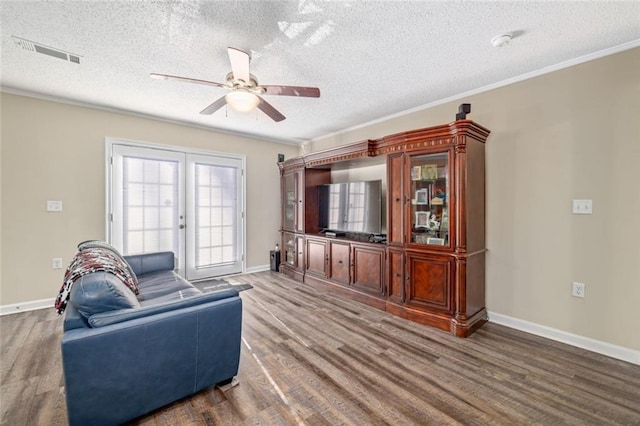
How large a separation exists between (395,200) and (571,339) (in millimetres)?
Result: 2116

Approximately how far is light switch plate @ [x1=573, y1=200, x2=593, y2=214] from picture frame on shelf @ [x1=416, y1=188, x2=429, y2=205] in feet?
4.28

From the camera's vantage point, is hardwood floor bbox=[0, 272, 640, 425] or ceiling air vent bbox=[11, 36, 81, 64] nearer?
hardwood floor bbox=[0, 272, 640, 425]

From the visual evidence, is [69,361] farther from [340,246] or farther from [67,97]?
[67,97]

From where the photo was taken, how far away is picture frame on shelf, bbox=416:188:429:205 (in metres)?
3.13

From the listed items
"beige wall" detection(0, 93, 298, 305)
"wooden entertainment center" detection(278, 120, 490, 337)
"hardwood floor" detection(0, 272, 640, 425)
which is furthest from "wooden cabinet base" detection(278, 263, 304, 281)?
"beige wall" detection(0, 93, 298, 305)

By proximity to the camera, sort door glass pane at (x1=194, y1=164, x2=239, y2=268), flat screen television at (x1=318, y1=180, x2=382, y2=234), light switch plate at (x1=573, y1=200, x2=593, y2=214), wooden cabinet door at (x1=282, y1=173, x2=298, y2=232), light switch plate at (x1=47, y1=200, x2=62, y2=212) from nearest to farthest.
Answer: light switch plate at (x1=573, y1=200, x2=593, y2=214)
light switch plate at (x1=47, y1=200, x2=62, y2=212)
flat screen television at (x1=318, y1=180, x2=382, y2=234)
door glass pane at (x1=194, y1=164, x2=239, y2=268)
wooden cabinet door at (x1=282, y1=173, x2=298, y2=232)

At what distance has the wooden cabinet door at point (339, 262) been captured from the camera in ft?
12.8

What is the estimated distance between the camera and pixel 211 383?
1.89m

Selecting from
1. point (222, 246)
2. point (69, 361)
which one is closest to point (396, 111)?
point (222, 246)

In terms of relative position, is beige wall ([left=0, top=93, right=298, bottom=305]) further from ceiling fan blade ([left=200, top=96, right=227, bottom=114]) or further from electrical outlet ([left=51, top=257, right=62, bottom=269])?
ceiling fan blade ([left=200, top=96, right=227, bottom=114])

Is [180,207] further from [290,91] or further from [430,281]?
[430,281]

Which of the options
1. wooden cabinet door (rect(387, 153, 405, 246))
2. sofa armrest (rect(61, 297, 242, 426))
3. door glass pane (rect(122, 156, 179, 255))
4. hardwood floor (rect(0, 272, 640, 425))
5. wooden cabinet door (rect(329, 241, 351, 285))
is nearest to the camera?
sofa armrest (rect(61, 297, 242, 426))

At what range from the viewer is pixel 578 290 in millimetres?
2539

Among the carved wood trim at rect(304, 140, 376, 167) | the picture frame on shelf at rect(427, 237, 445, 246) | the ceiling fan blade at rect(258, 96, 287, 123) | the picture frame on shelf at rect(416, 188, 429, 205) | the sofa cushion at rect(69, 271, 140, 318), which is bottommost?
the sofa cushion at rect(69, 271, 140, 318)
